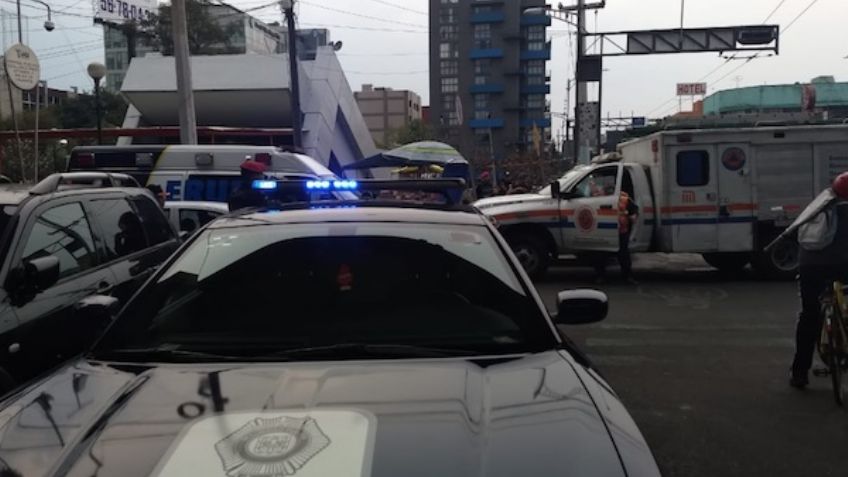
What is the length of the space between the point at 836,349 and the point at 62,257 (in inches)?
218

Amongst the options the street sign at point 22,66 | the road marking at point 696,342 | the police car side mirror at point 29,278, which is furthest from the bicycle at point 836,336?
the street sign at point 22,66

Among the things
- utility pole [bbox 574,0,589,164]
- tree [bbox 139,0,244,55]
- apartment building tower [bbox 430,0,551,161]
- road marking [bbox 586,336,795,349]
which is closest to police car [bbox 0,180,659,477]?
road marking [bbox 586,336,795,349]

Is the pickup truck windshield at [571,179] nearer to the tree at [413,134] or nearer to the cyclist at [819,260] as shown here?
the cyclist at [819,260]

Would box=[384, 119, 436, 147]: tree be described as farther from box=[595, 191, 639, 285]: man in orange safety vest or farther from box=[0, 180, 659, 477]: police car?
box=[0, 180, 659, 477]: police car

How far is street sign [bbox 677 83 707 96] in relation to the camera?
62.3m

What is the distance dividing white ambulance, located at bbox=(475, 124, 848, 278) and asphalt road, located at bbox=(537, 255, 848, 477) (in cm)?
96

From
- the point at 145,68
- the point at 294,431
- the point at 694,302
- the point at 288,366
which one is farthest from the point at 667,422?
the point at 145,68

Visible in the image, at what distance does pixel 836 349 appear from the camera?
5.74 meters

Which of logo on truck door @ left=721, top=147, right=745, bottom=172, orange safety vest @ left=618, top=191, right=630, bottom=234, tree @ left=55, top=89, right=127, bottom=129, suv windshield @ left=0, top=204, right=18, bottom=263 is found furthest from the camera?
tree @ left=55, top=89, right=127, bottom=129

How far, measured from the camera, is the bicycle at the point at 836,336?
5.71 metres

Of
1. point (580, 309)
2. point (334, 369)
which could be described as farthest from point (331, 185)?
point (334, 369)

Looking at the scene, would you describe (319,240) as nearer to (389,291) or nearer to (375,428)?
(389,291)

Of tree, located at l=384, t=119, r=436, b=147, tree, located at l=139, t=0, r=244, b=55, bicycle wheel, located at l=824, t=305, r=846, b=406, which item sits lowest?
bicycle wheel, located at l=824, t=305, r=846, b=406

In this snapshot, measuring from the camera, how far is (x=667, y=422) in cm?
539
